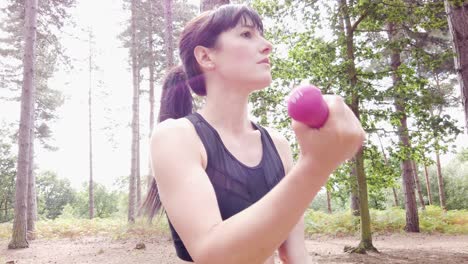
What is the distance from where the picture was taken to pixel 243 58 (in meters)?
1.42

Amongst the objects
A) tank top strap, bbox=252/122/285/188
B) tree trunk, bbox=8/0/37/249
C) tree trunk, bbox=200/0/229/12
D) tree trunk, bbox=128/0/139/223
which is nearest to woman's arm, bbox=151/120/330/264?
tank top strap, bbox=252/122/285/188

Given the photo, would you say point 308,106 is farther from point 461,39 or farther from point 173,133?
point 461,39

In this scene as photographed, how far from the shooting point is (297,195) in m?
0.85

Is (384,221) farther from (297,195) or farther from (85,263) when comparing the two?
(297,195)

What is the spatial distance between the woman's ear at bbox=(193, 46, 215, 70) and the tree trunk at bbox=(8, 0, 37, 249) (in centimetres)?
1168

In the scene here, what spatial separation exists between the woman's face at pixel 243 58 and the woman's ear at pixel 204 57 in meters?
0.03

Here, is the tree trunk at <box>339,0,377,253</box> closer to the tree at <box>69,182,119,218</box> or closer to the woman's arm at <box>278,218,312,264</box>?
the woman's arm at <box>278,218,312,264</box>

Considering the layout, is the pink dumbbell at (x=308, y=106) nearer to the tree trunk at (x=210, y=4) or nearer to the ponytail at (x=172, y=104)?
the ponytail at (x=172, y=104)

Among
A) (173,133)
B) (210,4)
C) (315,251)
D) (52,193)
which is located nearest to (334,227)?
(315,251)

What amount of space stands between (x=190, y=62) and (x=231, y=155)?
50 centimetres

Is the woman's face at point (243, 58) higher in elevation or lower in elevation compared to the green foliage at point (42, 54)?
lower

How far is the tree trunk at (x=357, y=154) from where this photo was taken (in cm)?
888

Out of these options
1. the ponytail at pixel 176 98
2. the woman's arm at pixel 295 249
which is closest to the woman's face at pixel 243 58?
the ponytail at pixel 176 98

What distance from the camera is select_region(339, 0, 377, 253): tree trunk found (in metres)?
8.88
